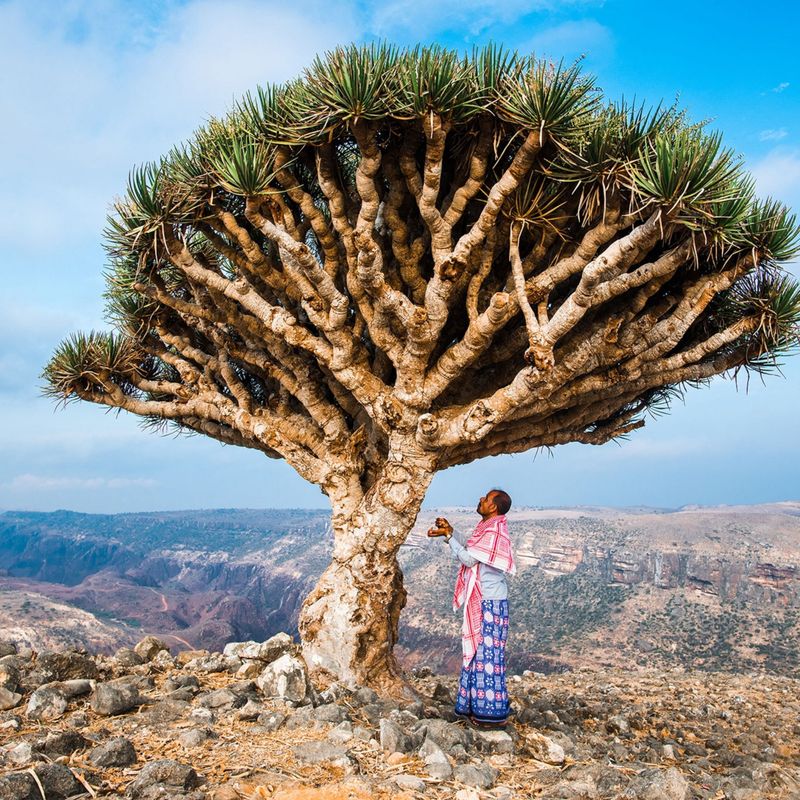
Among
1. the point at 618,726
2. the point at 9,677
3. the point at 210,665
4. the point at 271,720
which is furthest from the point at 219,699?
the point at 618,726

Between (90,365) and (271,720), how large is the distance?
5.00 metres

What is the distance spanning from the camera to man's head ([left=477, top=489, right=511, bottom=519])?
652cm

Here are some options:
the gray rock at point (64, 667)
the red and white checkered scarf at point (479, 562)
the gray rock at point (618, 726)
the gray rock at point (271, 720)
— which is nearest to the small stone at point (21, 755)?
the gray rock at point (271, 720)

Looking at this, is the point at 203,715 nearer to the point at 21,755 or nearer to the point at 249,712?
the point at 249,712

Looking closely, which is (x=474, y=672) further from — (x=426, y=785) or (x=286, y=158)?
(x=286, y=158)

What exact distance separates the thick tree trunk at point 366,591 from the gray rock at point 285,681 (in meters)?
0.71

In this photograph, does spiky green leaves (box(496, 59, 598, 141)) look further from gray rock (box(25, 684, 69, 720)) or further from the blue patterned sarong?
gray rock (box(25, 684, 69, 720))

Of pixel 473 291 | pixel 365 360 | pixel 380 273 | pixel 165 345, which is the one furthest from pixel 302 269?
pixel 165 345

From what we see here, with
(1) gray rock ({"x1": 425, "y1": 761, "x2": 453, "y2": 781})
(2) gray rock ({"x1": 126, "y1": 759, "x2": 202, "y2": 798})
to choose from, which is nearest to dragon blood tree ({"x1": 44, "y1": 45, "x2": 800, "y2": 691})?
(1) gray rock ({"x1": 425, "y1": 761, "x2": 453, "y2": 781})

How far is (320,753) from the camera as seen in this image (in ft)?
14.9

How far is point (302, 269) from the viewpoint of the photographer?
20.4ft

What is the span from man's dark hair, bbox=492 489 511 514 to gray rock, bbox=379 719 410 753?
2.39m

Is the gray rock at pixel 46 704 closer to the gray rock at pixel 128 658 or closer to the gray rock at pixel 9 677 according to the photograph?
the gray rock at pixel 9 677

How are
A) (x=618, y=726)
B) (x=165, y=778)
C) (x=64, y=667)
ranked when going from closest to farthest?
(x=165, y=778) < (x=64, y=667) < (x=618, y=726)
